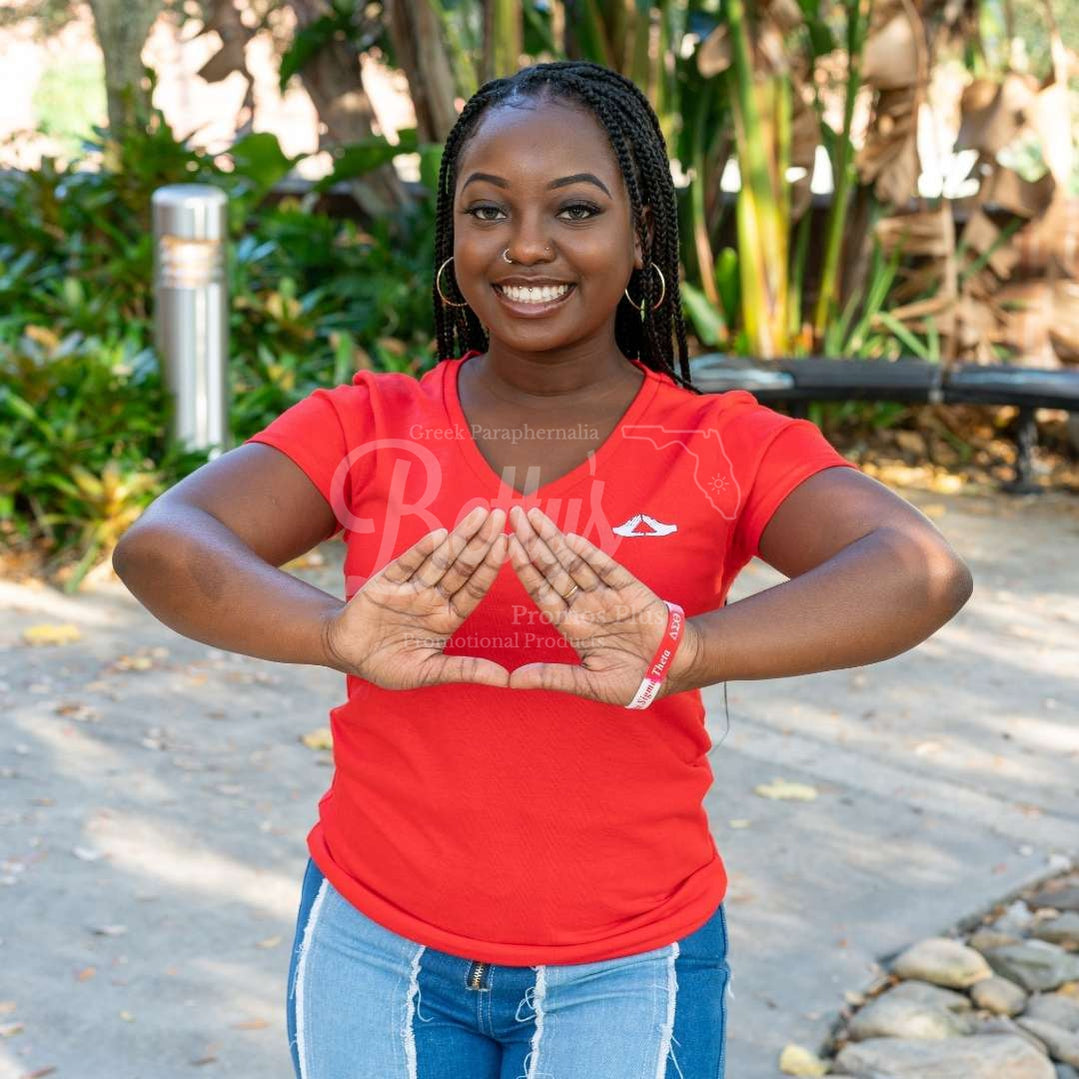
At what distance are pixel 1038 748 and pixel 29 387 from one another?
4.24 metres

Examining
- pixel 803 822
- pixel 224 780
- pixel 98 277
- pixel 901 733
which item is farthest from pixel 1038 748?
pixel 98 277

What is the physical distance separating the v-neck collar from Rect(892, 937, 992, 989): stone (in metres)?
1.94

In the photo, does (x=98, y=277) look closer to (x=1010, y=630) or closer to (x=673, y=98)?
(x=673, y=98)

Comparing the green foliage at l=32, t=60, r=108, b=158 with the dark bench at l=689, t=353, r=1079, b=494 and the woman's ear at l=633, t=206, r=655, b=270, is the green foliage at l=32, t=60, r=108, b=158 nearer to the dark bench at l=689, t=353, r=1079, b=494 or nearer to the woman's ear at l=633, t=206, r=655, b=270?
the dark bench at l=689, t=353, r=1079, b=494

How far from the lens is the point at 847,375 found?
8.11 metres

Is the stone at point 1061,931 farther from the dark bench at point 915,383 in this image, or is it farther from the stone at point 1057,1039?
the dark bench at point 915,383

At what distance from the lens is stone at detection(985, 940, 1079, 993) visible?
11.1 ft

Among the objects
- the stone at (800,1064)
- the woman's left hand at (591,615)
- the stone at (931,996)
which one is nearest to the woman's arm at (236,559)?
the woman's left hand at (591,615)

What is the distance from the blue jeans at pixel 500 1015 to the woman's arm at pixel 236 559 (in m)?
0.36

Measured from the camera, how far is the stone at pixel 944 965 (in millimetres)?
3373

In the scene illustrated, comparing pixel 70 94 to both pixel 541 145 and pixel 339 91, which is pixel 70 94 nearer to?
pixel 339 91

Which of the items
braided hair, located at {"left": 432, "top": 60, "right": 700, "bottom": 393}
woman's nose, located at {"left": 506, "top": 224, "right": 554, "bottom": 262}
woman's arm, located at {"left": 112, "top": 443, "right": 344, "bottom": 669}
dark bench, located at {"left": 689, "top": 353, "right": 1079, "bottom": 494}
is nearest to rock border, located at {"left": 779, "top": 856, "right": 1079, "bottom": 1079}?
braided hair, located at {"left": 432, "top": 60, "right": 700, "bottom": 393}

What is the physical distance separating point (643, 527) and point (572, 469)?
0.42ft

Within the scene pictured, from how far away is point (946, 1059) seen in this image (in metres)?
3.02
